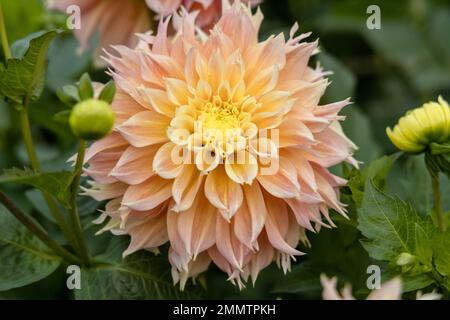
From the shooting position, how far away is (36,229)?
2.43 ft

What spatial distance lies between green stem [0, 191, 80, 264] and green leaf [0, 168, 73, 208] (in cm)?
3

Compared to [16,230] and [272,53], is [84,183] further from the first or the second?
→ [272,53]

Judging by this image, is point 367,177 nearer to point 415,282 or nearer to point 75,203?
point 415,282

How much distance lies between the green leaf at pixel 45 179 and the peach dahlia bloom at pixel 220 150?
0.15 ft

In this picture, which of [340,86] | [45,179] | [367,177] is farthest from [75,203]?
[340,86]

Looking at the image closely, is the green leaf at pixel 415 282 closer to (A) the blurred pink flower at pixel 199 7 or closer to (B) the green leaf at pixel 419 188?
(B) the green leaf at pixel 419 188

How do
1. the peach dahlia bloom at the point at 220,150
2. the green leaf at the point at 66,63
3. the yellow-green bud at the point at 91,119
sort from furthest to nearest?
the green leaf at the point at 66,63 → the peach dahlia bloom at the point at 220,150 → the yellow-green bud at the point at 91,119

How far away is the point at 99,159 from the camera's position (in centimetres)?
74

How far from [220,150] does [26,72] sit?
197 mm

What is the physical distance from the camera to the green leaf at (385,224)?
0.71 meters

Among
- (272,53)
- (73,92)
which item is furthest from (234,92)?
(73,92)

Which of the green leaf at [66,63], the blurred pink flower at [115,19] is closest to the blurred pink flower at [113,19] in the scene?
the blurred pink flower at [115,19]

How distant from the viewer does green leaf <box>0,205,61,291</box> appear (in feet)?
2.50

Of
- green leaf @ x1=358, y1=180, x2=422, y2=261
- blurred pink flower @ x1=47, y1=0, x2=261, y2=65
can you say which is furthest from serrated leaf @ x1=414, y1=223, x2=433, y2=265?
blurred pink flower @ x1=47, y1=0, x2=261, y2=65
